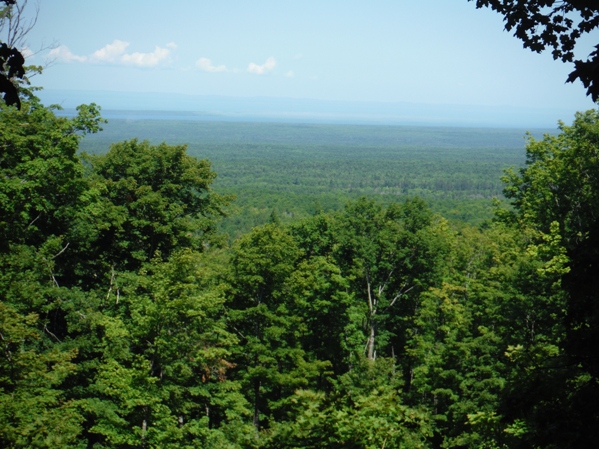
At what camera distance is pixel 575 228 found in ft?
52.7

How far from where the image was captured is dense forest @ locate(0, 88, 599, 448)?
919 centimetres

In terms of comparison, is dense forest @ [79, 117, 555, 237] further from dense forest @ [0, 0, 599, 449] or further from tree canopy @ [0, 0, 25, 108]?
tree canopy @ [0, 0, 25, 108]

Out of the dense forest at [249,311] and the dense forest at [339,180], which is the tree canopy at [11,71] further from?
the dense forest at [339,180]

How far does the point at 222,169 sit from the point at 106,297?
427ft

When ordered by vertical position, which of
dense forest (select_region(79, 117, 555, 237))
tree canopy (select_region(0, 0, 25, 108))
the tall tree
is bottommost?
dense forest (select_region(79, 117, 555, 237))

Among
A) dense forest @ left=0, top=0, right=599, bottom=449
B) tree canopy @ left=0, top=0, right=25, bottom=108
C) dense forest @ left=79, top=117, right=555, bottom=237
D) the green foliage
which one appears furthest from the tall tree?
dense forest @ left=79, top=117, right=555, bottom=237

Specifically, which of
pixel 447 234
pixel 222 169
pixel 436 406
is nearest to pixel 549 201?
pixel 447 234

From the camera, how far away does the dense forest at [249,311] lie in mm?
9188

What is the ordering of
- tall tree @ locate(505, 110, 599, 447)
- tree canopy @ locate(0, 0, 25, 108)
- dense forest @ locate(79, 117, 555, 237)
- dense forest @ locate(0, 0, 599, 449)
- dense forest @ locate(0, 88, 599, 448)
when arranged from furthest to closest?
dense forest @ locate(79, 117, 555, 237) → dense forest @ locate(0, 88, 599, 448) → dense forest @ locate(0, 0, 599, 449) → tall tree @ locate(505, 110, 599, 447) → tree canopy @ locate(0, 0, 25, 108)

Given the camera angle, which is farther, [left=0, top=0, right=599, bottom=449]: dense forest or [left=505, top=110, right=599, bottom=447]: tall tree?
[left=0, top=0, right=599, bottom=449]: dense forest

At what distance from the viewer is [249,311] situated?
1752cm

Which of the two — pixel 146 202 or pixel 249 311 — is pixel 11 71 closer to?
pixel 249 311

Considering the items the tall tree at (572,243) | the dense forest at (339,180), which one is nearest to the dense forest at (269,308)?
the tall tree at (572,243)

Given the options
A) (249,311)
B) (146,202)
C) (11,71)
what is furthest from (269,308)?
(11,71)
